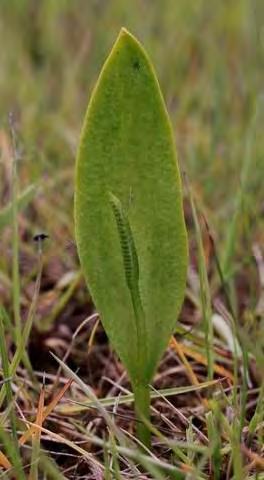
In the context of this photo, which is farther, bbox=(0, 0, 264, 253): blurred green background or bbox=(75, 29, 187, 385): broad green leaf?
bbox=(0, 0, 264, 253): blurred green background

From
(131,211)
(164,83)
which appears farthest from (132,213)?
(164,83)

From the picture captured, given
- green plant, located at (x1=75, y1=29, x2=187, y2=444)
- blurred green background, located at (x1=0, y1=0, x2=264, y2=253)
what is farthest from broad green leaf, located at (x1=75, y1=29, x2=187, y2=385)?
blurred green background, located at (x1=0, y1=0, x2=264, y2=253)

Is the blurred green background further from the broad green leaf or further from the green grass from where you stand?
the broad green leaf

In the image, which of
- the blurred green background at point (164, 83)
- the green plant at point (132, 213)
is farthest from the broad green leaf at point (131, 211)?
the blurred green background at point (164, 83)

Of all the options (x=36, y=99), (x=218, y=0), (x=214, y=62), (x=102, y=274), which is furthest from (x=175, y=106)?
(x=102, y=274)

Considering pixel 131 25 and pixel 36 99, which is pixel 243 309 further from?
pixel 131 25

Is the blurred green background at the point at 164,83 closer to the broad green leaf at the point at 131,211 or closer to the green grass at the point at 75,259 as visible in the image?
the green grass at the point at 75,259
